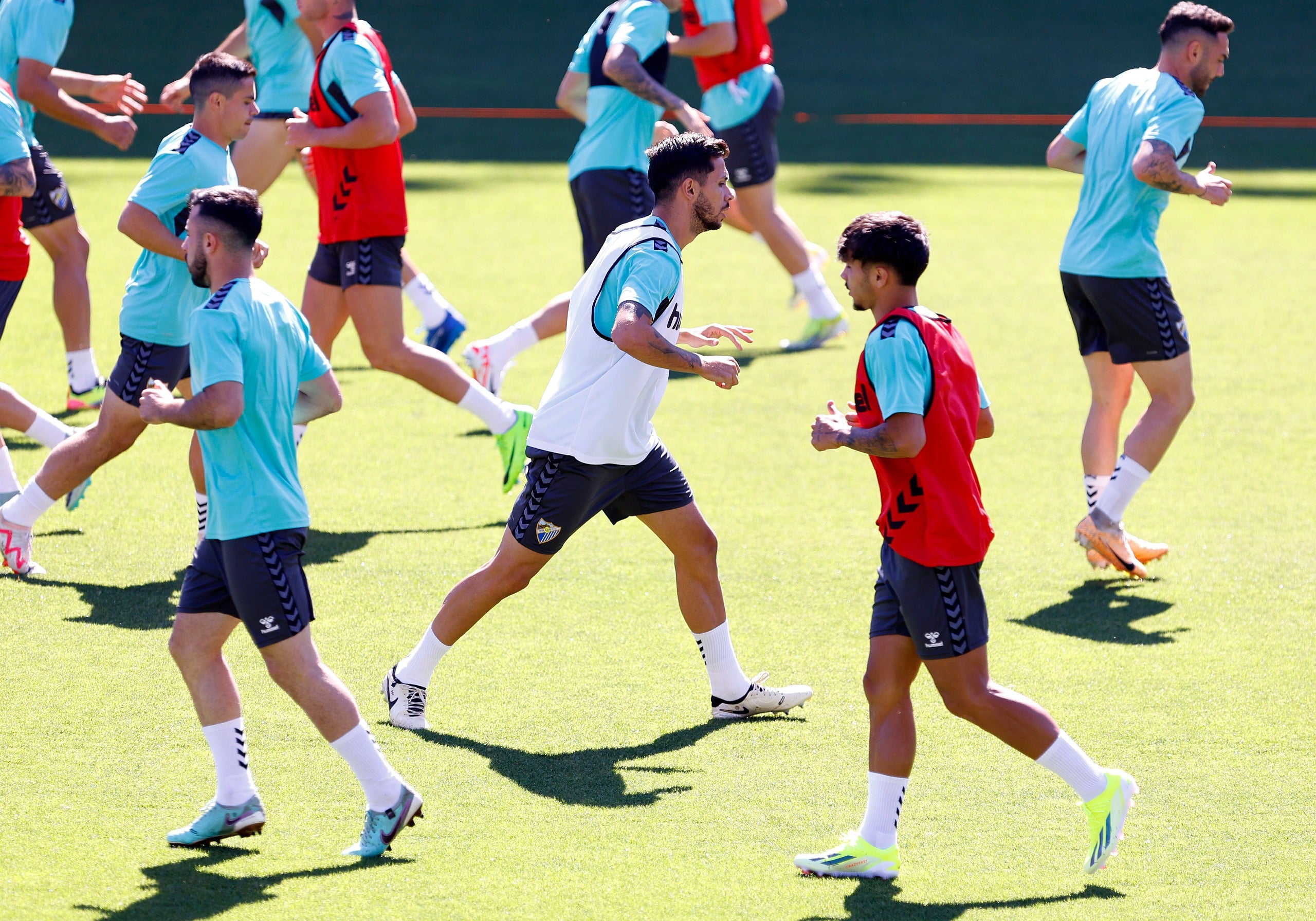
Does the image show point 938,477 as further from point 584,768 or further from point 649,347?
point 584,768

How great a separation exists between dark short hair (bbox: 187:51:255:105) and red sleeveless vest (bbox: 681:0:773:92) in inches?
195

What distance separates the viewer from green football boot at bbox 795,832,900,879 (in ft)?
13.1

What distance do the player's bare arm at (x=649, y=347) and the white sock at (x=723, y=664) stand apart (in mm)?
1006

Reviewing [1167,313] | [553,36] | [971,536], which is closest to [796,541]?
[1167,313]

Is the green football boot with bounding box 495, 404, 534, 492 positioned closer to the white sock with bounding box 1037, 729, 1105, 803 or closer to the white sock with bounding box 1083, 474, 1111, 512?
the white sock with bounding box 1083, 474, 1111, 512

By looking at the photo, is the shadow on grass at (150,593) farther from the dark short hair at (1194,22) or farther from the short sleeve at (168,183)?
the dark short hair at (1194,22)

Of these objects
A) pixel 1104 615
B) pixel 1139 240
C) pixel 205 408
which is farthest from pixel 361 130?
pixel 1104 615

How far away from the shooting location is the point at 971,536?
3971mm

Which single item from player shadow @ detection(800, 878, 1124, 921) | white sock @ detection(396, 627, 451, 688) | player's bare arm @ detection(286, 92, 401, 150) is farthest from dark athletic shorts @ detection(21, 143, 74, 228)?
player shadow @ detection(800, 878, 1124, 921)

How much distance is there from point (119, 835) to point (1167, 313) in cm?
451

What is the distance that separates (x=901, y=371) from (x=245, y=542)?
170 cm

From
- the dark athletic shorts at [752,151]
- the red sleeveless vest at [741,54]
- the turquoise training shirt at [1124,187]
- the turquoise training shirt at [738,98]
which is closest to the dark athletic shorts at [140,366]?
the turquoise training shirt at [1124,187]

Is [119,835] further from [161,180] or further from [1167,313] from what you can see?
[1167,313]

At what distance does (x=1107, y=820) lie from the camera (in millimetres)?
3975
